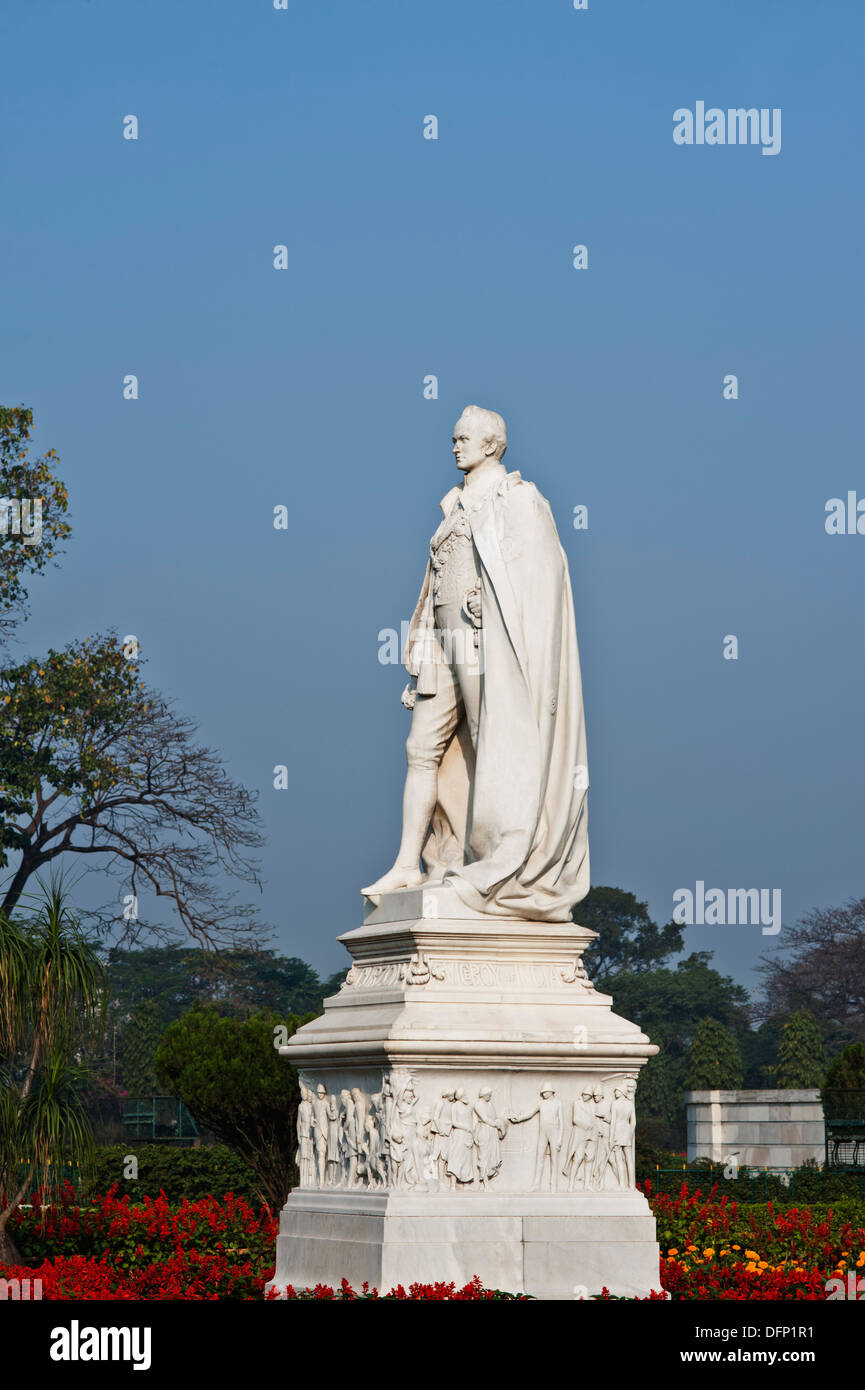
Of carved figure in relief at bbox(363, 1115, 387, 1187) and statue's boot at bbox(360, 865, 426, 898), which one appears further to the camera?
statue's boot at bbox(360, 865, 426, 898)

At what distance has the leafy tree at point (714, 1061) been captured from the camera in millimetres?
38125

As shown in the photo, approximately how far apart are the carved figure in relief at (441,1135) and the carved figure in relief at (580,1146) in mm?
669

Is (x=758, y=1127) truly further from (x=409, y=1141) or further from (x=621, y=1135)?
(x=409, y=1141)

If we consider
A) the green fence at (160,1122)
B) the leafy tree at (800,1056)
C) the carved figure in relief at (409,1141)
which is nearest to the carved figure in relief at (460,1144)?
the carved figure in relief at (409,1141)

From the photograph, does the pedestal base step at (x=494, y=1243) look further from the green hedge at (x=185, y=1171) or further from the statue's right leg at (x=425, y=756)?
the green hedge at (x=185, y=1171)

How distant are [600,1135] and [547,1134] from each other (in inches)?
13.1

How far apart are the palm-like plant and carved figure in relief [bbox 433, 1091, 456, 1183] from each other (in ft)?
11.8

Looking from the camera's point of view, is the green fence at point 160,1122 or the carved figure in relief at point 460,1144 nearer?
the carved figure in relief at point 460,1144

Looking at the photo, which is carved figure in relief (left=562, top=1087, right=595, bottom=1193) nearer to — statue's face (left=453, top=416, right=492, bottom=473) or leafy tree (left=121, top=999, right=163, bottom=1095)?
statue's face (left=453, top=416, right=492, bottom=473)

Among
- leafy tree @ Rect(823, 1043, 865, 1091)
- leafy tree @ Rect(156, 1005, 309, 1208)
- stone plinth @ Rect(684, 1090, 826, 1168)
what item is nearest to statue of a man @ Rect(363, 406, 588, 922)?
leafy tree @ Rect(156, 1005, 309, 1208)

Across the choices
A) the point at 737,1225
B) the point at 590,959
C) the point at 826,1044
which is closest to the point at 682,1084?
the point at 826,1044

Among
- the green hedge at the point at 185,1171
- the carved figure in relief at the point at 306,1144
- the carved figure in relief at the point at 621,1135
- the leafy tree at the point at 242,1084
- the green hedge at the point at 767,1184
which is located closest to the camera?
the carved figure in relief at the point at 621,1135

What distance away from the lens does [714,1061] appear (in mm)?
38406

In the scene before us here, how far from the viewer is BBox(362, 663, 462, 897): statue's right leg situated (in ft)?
34.0
